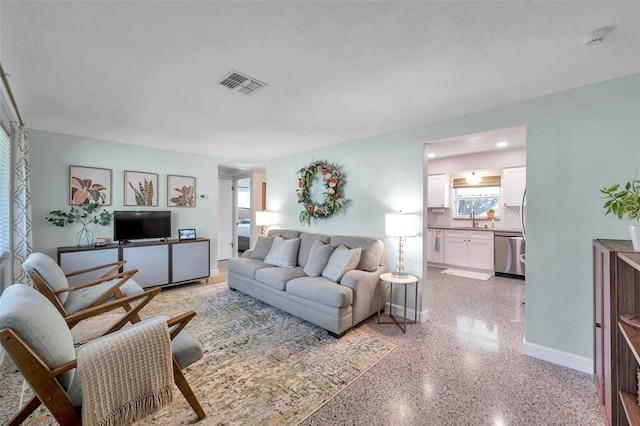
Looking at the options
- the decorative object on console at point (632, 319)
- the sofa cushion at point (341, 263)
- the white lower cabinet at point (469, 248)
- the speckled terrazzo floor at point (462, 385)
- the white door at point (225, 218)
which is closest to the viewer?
the decorative object on console at point (632, 319)

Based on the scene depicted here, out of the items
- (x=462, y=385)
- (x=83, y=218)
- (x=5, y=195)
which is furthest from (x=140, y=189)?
(x=462, y=385)

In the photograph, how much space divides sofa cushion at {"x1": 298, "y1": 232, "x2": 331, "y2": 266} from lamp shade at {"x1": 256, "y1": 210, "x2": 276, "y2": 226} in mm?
1163

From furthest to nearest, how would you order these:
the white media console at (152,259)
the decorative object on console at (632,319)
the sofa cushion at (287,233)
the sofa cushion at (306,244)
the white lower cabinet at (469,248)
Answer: the white lower cabinet at (469,248), the sofa cushion at (287,233), the sofa cushion at (306,244), the white media console at (152,259), the decorative object on console at (632,319)

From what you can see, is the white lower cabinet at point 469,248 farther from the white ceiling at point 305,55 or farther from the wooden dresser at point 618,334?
the wooden dresser at point 618,334

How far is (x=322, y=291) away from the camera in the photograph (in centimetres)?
279

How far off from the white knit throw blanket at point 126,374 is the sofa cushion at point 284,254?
2.38 m

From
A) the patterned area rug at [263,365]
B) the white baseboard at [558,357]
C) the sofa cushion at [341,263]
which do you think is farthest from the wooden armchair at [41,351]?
the white baseboard at [558,357]

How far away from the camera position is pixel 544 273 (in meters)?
2.37

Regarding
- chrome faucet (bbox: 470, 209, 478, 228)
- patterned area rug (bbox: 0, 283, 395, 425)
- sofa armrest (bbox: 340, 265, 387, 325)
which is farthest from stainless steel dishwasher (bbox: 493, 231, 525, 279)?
patterned area rug (bbox: 0, 283, 395, 425)

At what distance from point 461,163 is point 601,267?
449 centimetres

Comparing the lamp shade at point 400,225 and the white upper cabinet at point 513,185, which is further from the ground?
the white upper cabinet at point 513,185

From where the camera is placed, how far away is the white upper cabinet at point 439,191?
610cm

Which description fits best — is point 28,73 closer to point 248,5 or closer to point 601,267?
point 248,5

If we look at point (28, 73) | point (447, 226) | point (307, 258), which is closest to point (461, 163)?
point (447, 226)
